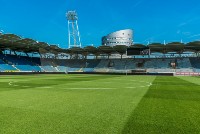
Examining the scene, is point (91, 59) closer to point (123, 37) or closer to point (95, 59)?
point (95, 59)

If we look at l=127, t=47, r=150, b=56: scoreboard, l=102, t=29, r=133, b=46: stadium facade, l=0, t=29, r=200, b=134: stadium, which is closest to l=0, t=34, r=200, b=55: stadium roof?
l=0, t=29, r=200, b=134: stadium

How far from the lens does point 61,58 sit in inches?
3888

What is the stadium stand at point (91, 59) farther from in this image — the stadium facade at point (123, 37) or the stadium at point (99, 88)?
the stadium facade at point (123, 37)

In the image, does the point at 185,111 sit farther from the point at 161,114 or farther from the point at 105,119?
the point at 105,119

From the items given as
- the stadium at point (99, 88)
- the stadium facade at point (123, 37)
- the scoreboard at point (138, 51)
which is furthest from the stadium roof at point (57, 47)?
the stadium facade at point (123, 37)

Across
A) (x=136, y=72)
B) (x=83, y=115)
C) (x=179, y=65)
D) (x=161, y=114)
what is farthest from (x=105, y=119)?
(x=179, y=65)

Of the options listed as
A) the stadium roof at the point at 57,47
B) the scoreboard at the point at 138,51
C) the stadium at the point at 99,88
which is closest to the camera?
the stadium at the point at 99,88

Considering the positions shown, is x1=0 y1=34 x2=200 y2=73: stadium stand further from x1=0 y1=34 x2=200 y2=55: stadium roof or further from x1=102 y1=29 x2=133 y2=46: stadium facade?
x1=102 y1=29 x2=133 y2=46: stadium facade

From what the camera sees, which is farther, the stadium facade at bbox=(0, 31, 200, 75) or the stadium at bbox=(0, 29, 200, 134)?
the stadium facade at bbox=(0, 31, 200, 75)

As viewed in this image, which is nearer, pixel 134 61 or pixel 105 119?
pixel 105 119

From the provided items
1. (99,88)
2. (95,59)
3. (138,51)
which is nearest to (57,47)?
(95,59)

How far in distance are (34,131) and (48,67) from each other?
83913mm

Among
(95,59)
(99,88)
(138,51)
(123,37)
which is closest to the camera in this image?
(99,88)

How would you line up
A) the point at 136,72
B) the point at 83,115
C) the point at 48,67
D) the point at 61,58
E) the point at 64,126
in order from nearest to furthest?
the point at 64,126 → the point at 83,115 → the point at 136,72 → the point at 48,67 → the point at 61,58
